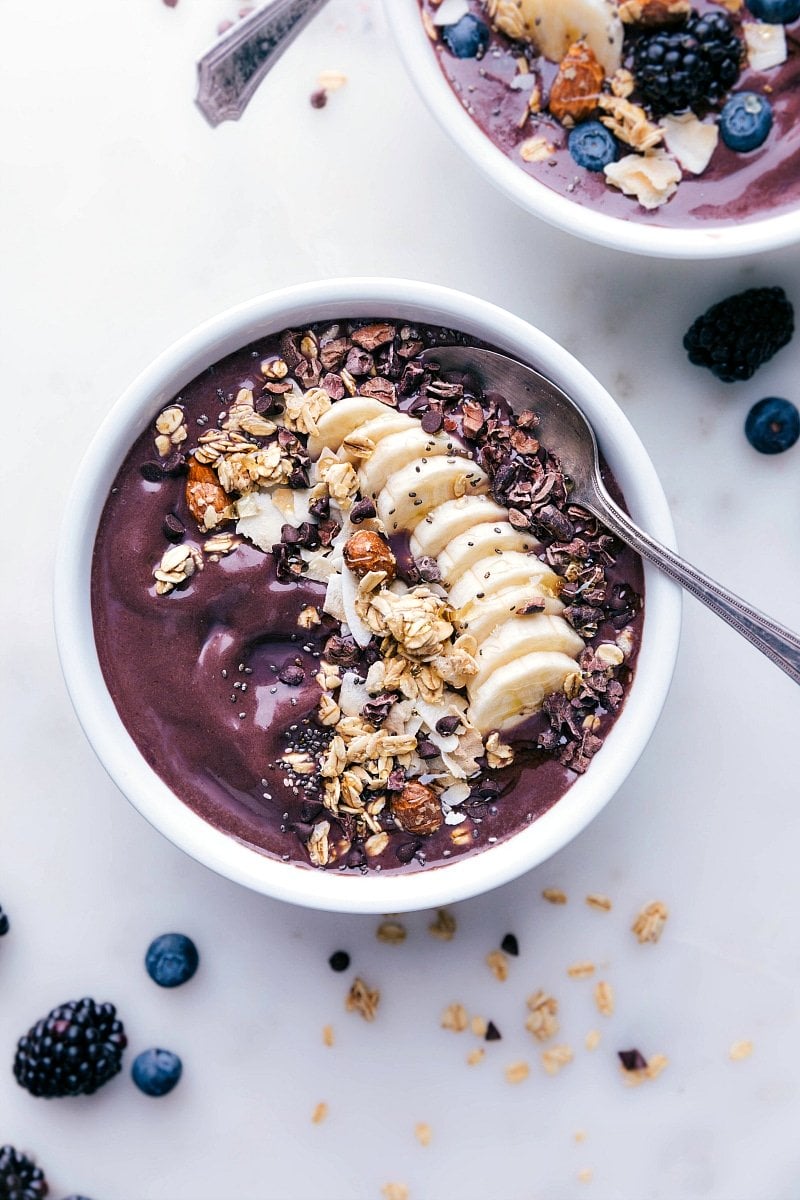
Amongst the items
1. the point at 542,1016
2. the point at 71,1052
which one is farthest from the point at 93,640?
the point at 542,1016

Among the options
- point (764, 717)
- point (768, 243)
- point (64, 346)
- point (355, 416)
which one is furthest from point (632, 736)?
point (64, 346)

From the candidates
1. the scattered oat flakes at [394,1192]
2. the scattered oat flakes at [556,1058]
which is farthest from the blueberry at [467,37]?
the scattered oat flakes at [394,1192]

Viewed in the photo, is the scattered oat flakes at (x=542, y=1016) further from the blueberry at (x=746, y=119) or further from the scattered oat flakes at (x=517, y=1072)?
the blueberry at (x=746, y=119)

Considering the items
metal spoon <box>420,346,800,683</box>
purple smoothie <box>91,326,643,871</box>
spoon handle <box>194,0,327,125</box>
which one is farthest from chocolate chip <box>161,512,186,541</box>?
spoon handle <box>194,0,327,125</box>

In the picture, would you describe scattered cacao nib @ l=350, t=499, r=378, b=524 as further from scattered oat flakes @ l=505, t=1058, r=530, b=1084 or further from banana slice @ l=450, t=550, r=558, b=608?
scattered oat flakes @ l=505, t=1058, r=530, b=1084

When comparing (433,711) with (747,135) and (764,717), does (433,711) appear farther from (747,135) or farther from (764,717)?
(747,135)

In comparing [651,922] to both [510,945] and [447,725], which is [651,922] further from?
[447,725]
